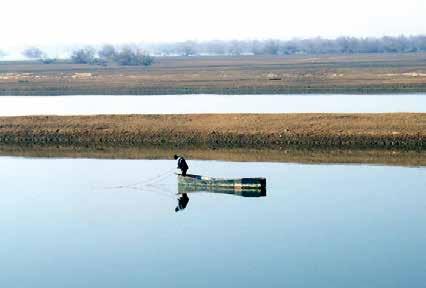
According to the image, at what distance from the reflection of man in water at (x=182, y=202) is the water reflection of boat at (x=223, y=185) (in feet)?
1.25

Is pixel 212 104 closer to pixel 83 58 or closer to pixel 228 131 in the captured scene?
pixel 228 131

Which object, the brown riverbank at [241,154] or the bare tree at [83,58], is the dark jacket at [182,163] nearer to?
the brown riverbank at [241,154]

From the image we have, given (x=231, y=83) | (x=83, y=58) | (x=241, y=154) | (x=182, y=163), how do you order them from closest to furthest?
(x=182, y=163) → (x=241, y=154) → (x=231, y=83) → (x=83, y=58)

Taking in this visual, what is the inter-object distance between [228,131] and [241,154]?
4.23 metres

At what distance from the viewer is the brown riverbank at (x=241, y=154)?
43062mm

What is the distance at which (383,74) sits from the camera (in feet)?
329

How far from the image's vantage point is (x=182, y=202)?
115ft

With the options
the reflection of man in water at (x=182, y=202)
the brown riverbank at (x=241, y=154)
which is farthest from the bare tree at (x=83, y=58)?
the reflection of man in water at (x=182, y=202)

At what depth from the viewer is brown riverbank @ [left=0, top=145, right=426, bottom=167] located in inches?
1695

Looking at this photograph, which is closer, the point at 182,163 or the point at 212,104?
the point at 182,163

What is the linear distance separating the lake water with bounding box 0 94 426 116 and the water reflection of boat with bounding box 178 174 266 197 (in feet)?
79.2

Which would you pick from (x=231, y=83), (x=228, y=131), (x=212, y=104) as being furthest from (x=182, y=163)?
(x=231, y=83)

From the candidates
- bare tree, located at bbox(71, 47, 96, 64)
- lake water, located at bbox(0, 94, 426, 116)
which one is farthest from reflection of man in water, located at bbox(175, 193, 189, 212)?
bare tree, located at bbox(71, 47, 96, 64)

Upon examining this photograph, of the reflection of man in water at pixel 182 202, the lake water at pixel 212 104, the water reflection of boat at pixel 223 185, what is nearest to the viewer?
the reflection of man in water at pixel 182 202
